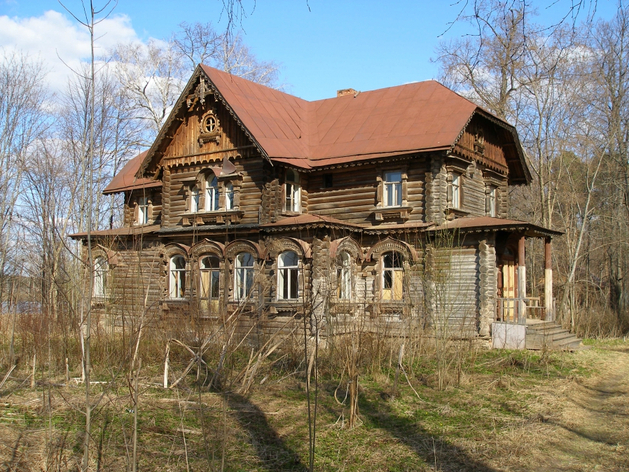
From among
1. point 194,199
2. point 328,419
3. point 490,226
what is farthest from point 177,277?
point 328,419

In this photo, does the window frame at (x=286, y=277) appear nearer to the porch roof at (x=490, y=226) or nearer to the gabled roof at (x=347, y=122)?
the gabled roof at (x=347, y=122)

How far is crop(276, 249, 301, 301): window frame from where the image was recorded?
19.8 metres

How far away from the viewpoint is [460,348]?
Answer: 12.1 m

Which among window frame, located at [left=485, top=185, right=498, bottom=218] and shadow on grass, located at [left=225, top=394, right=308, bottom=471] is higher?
window frame, located at [left=485, top=185, right=498, bottom=218]

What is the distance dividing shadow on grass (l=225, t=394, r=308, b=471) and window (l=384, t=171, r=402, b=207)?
1154 centimetres

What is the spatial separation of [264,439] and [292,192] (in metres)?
13.7

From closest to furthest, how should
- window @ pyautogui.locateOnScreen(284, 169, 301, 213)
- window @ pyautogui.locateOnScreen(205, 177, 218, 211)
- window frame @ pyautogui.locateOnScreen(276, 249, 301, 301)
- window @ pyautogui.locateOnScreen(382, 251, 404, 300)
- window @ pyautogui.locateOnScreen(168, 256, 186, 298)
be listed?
window frame @ pyautogui.locateOnScreen(276, 249, 301, 301) → window @ pyautogui.locateOnScreen(382, 251, 404, 300) → window @ pyautogui.locateOnScreen(284, 169, 301, 213) → window @ pyautogui.locateOnScreen(205, 177, 218, 211) → window @ pyautogui.locateOnScreen(168, 256, 186, 298)

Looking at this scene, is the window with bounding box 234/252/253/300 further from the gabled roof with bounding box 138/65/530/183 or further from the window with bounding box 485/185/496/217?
the window with bounding box 485/185/496/217

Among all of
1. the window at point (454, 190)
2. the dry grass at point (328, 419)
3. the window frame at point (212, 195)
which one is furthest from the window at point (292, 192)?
the dry grass at point (328, 419)

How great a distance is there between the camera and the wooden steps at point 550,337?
721 inches

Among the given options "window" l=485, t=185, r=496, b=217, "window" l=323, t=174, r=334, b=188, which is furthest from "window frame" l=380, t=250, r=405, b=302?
"window" l=485, t=185, r=496, b=217

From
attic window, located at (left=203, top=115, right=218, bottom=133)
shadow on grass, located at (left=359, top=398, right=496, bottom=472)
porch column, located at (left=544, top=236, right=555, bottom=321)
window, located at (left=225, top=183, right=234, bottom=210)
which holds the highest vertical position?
attic window, located at (left=203, top=115, right=218, bottom=133)

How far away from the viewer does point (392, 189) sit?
20.7 m

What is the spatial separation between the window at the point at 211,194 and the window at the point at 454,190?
7.95 m
